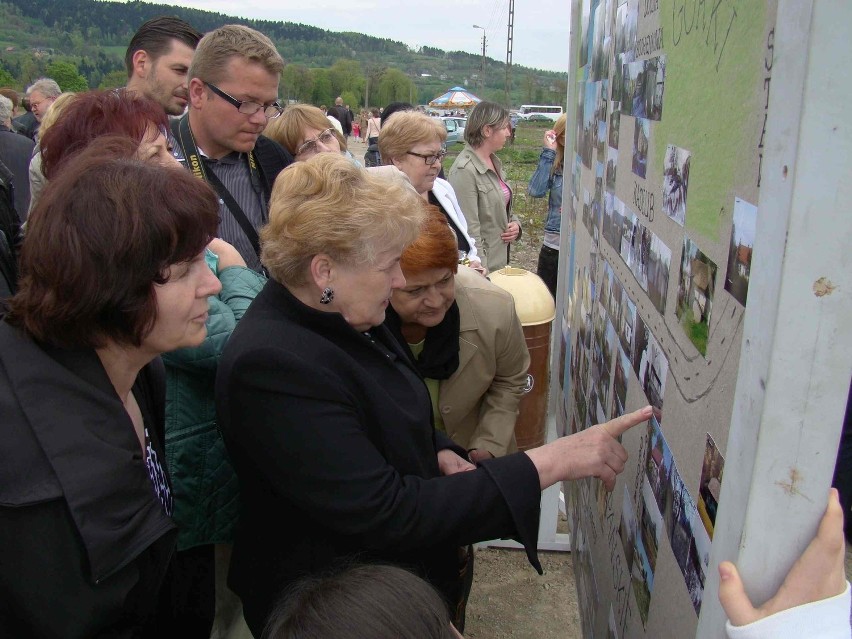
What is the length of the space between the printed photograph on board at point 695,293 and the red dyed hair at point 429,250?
3.46 ft

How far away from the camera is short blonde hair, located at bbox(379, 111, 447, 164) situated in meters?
3.85

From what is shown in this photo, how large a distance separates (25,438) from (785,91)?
121 cm

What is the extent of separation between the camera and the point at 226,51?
261 centimetres

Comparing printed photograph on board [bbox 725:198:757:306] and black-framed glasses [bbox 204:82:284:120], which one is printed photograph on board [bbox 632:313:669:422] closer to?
printed photograph on board [bbox 725:198:757:306]

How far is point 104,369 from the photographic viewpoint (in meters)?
1.35

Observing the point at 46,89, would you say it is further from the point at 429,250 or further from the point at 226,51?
the point at 429,250

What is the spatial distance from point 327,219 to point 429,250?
597 millimetres

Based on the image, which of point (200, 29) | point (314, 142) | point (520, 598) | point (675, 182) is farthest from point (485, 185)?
point (200, 29)

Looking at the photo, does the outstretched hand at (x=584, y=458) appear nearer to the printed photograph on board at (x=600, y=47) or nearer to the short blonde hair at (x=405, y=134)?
the printed photograph on board at (x=600, y=47)

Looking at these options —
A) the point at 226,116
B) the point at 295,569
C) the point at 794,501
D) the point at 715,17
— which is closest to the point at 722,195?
the point at 715,17

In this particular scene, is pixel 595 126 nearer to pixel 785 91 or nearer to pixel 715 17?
pixel 715 17

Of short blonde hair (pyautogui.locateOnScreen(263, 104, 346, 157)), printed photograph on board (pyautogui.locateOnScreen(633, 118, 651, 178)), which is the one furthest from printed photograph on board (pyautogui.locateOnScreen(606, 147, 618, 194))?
short blonde hair (pyautogui.locateOnScreen(263, 104, 346, 157))

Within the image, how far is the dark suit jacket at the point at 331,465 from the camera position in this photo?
145cm

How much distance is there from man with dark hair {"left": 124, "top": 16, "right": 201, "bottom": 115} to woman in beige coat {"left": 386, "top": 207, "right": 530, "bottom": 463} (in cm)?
186
